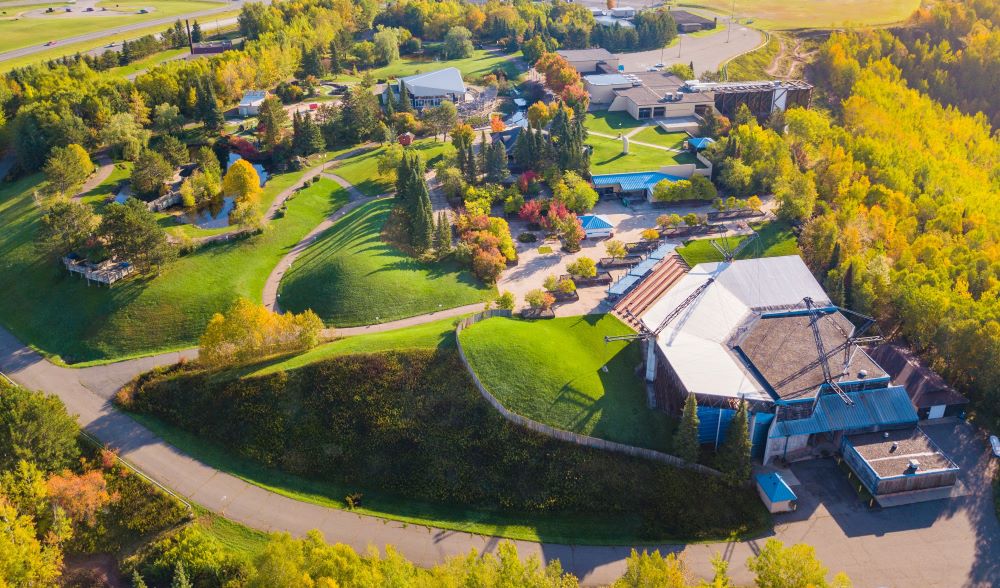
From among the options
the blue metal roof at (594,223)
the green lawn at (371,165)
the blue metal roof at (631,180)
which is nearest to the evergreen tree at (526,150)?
the blue metal roof at (631,180)

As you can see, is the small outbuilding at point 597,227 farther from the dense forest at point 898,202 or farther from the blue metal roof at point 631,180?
the dense forest at point 898,202

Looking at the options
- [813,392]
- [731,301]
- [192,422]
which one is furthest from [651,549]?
[192,422]

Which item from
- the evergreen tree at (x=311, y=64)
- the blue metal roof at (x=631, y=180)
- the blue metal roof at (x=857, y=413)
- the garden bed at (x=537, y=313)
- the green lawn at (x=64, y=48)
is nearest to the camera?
the blue metal roof at (x=857, y=413)

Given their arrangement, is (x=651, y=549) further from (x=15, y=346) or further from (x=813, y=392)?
(x=15, y=346)

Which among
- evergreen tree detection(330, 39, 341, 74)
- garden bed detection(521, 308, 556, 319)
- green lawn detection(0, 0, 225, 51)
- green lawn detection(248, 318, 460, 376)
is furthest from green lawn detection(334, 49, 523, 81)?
green lawn detection(248, 318, 460, 376)

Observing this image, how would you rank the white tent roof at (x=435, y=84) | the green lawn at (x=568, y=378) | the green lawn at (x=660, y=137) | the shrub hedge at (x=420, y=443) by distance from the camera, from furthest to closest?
the white tent roof at (x=435, y=84)
the green lawn at (x=660, y=137)
the green lawn at (x=568, y=378)
the shrub hedge at (x=420, y=443)

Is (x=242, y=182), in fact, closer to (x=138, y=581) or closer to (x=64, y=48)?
(x=138, y=581)

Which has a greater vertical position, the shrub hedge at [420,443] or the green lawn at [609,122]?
the green lawn at [609,122]

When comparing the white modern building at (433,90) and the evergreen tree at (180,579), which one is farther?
the white modern building at (433,90)

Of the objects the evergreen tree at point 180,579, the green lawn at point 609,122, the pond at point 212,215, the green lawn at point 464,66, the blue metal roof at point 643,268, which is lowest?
the evergreen tree at point 180,579

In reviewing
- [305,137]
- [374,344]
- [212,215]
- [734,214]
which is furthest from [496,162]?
[374,344]
